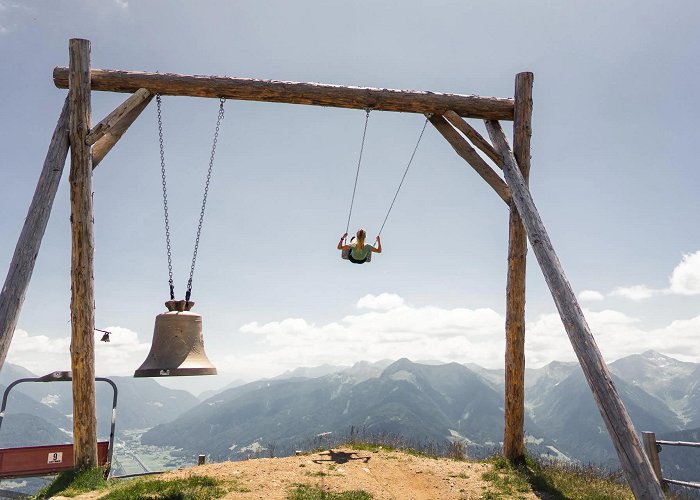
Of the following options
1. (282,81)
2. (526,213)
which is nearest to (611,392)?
(526,213)

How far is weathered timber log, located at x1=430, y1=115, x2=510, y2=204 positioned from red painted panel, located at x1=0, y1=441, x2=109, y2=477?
8752mm

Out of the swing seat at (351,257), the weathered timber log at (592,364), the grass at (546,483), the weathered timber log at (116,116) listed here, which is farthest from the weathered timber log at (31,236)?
the grass at (546,483)

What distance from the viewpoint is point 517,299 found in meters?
9.80

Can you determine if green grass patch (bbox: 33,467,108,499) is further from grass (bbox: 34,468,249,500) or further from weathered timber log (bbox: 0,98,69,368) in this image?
weathered timber log (bbox: 0,98,69,368)

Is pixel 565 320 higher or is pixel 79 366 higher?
pixel 565 320

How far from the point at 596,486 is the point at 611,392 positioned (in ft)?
14.0

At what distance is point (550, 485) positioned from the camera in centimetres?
856

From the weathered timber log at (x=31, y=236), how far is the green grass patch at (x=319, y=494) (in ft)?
14.5

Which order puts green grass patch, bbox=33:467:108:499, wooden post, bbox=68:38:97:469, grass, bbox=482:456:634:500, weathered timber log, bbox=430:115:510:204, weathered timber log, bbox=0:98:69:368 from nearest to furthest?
weathered timber log, bbox=0:98:69:368, green grass patch, bbox=33:467:108:499, wooden post, bbox=68:38:97:469, grass, bbox=482:456:634:500, weathered timber log, bbox=430:115:510:204

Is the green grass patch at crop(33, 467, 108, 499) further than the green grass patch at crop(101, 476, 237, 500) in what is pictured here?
Yes

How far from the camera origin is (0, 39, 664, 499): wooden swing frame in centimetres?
628

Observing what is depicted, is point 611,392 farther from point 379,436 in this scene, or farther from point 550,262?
point 379,436

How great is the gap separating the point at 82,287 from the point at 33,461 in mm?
2956

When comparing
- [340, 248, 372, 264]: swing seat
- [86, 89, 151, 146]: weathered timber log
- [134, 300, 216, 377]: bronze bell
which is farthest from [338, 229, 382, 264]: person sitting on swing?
[86, 89, 151, 146]: weathered timber log
